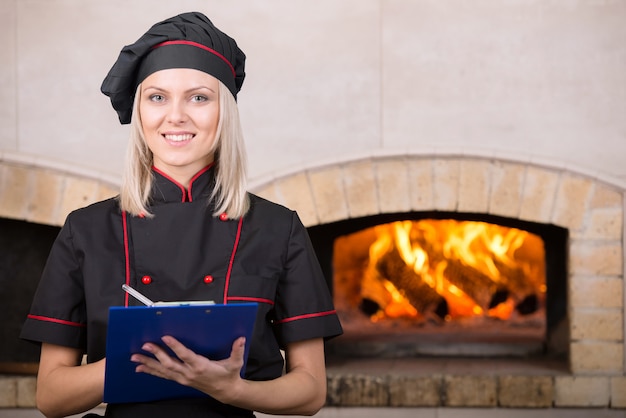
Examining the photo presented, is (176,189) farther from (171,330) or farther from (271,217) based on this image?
(171,330)

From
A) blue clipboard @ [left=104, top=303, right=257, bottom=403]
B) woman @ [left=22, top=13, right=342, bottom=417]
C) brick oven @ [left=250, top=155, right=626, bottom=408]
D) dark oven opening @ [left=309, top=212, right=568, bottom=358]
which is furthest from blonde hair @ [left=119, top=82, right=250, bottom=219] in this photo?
dark oven opening @ [left=309, top=212, right=568, bottom=358]

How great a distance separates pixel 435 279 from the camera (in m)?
4.46

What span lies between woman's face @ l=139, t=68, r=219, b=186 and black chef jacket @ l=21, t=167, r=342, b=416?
67 mm

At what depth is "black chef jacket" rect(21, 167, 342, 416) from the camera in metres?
1.63

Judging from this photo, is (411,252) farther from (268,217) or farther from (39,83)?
(268,217)

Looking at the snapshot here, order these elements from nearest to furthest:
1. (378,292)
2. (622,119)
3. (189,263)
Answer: (189,263) → (622,119) → (378,292)

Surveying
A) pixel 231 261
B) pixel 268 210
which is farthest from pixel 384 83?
pixel 231 261

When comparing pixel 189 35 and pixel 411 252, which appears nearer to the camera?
pixel 189 35

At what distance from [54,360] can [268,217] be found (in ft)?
1.55

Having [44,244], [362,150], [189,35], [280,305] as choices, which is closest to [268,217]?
[280,305]

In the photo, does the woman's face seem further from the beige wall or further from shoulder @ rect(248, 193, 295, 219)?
the beige wall

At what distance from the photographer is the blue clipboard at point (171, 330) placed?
53.5 inches

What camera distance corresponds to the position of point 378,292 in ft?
14.9

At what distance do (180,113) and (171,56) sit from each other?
0.38ft
